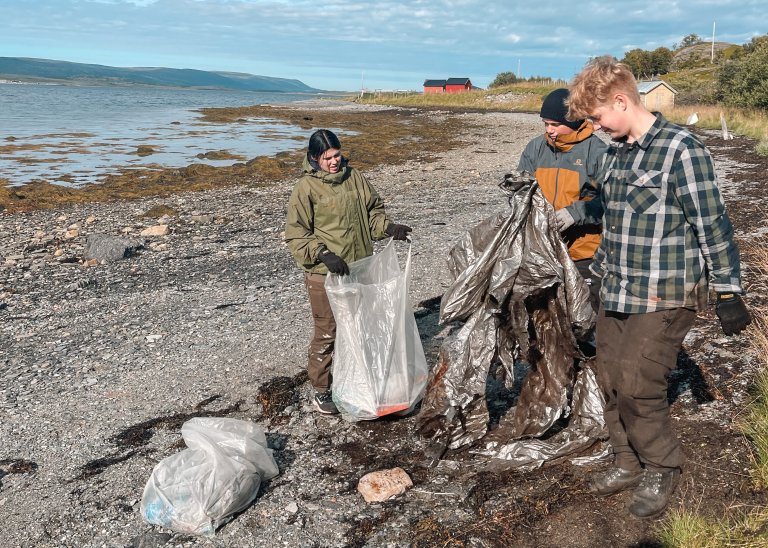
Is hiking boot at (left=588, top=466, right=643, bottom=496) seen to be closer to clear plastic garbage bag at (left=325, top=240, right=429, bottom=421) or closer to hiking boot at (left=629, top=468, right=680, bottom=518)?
hiking boot at (left=629, top=468, right=680, bottom=518)

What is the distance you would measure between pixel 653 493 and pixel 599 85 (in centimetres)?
180

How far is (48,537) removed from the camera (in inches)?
130

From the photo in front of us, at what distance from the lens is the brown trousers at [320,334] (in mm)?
4305

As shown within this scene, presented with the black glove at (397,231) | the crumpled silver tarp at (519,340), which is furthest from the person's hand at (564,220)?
the black glove at (397,231)

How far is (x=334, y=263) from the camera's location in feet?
13.0

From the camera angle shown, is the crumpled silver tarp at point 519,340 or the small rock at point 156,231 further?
the small rock at point 156,231

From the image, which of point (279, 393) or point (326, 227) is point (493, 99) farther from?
point (326, 227)

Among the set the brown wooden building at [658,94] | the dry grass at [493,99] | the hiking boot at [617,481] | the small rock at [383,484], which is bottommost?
the small rock at [383,484]

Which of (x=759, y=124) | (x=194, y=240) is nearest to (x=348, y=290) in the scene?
(x=194, y=240)

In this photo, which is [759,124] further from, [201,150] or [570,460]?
[570,460]

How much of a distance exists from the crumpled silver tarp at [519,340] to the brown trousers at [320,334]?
91 centimetres

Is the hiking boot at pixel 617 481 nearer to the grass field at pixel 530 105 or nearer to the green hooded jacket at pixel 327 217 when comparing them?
the green hooded jacket at pixel 327 217

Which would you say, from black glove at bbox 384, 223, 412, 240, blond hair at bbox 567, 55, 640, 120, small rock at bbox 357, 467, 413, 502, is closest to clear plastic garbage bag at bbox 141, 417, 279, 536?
small rock at bbox 357, 467, 413, 502

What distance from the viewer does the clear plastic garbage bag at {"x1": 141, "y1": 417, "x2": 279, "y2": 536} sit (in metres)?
3.21
